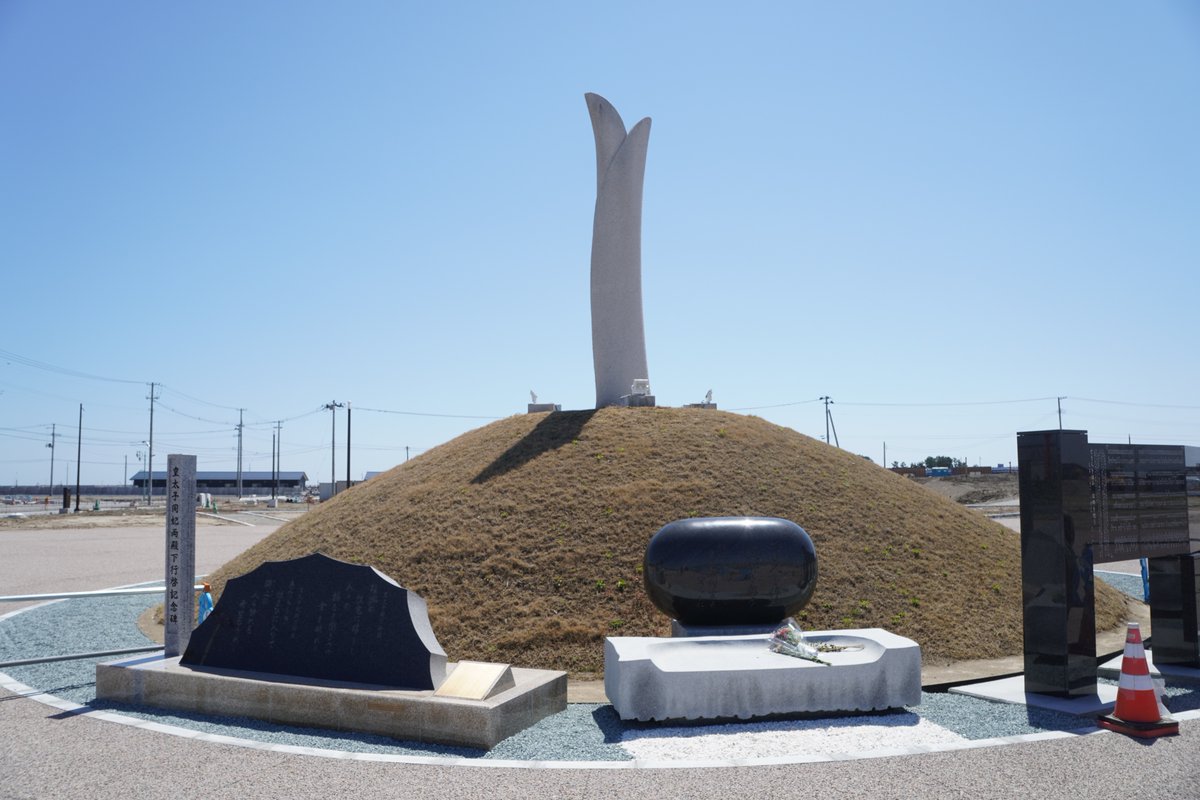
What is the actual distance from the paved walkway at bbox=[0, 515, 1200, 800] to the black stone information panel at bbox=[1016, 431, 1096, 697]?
4.89 feet

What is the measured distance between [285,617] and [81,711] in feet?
7.89

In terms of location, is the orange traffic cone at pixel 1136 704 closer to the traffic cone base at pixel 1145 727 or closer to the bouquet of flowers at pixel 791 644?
the traffic cone base at pixel 1145 727

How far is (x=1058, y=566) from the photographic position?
10008 millimetres

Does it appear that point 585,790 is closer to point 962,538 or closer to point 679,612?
point 679,612

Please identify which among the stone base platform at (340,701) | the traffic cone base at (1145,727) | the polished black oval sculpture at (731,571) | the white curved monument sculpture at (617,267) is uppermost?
the white curved monument sculpture at (617,267)

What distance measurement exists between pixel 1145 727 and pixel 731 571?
184 inches

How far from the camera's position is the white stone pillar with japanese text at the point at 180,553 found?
11.0m

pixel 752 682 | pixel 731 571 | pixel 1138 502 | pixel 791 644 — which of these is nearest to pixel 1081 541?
pixel 1138 502

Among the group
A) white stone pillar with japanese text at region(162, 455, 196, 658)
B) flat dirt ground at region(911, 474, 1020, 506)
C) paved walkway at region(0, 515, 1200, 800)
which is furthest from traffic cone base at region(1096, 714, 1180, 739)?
flat dirt ground at region(911, 474, 1020, 506)

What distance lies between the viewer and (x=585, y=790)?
22.4 ft

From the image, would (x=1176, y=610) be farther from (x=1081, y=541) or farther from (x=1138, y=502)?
(x=1081, y=541)

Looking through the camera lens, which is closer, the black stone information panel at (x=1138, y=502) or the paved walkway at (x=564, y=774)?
the paved walkway at (x=564, y=774)

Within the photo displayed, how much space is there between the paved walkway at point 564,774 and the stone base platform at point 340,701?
0.73 m

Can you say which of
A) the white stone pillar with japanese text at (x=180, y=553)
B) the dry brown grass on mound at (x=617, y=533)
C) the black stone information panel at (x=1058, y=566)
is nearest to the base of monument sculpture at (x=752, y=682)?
the black stone information panel at (x=1058, y=566)
